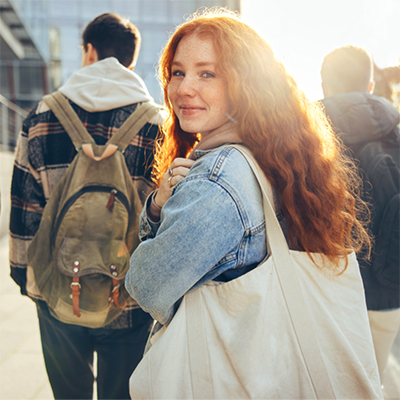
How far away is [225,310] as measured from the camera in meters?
1.18

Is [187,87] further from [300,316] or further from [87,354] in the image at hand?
[87,354]

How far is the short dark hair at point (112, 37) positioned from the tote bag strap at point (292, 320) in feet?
5.40

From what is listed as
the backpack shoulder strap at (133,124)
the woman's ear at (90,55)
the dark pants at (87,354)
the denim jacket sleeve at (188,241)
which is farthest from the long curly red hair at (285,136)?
the dark pants at (87,354)

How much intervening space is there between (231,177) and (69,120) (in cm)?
123

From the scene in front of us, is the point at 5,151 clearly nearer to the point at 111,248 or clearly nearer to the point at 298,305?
the point at 111,248

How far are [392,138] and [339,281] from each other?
1.49 metres

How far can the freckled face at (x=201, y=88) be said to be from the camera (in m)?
1.40

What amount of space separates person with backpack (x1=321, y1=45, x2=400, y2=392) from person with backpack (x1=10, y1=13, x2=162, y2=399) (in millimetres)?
1175

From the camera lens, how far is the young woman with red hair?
1.16m

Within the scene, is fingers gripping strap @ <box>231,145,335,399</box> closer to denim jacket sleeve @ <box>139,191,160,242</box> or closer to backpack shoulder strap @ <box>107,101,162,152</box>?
denim jacket sleeve @ <box>139,191,160,242</box>

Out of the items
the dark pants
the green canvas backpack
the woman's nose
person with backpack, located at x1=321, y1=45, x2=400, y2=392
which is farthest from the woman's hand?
person with backpack, located at x1=321, y1=45, x2=400, y2=392

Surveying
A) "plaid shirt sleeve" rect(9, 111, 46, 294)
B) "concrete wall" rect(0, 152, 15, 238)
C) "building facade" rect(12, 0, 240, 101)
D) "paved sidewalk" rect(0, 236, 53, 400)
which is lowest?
"paved sidewalk" rect(0, 236, 53, 400)

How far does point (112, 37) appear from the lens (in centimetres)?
229

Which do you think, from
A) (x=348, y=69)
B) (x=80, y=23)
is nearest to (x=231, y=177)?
(x=348, y=69)
